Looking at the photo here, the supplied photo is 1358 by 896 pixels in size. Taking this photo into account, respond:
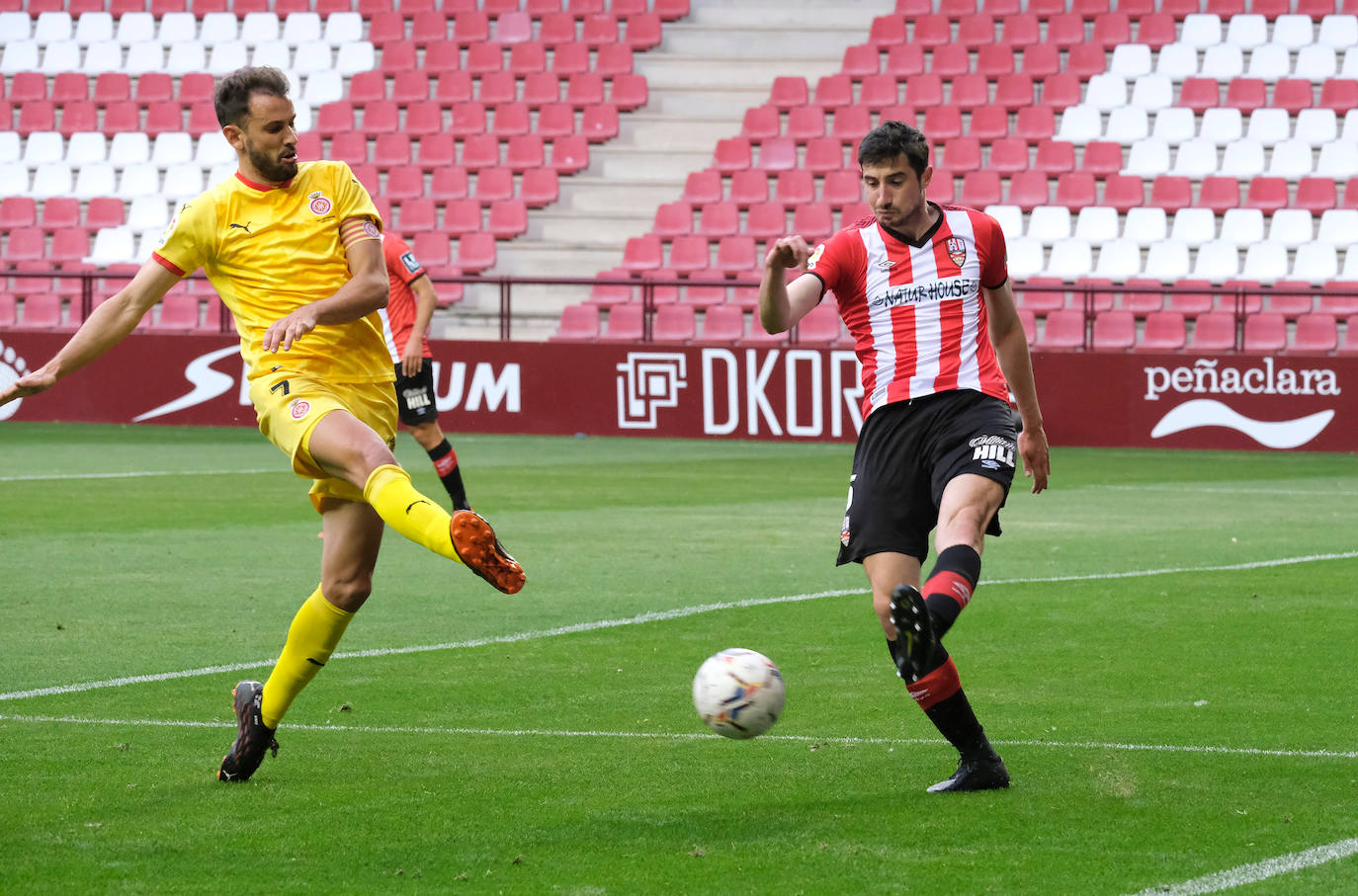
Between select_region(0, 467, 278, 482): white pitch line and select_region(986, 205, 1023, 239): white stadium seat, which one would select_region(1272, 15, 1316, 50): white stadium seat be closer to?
select_region(986, 205, 1023, 239): white stadium seat

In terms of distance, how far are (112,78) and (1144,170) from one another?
1501 centimetres

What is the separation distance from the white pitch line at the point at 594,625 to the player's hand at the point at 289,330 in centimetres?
219

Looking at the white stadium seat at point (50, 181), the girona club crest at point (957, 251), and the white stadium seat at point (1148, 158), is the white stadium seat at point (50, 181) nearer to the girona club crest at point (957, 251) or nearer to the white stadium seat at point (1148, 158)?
the white stadium seat at point (1148, 158)

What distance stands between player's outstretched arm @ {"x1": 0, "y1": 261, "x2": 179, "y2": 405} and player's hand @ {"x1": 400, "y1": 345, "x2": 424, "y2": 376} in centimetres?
698

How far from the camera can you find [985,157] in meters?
23.6

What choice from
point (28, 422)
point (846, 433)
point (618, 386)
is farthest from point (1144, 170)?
point (28, 422)

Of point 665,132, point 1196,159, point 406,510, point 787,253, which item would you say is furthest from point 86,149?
point 787,253

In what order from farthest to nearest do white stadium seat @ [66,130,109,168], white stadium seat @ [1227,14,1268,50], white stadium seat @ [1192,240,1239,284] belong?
white stadium seat @ [66,130,109,168], white stadium seat @ [1227,14,1268,50], white stadium seat @ [1192,240,1239,284]

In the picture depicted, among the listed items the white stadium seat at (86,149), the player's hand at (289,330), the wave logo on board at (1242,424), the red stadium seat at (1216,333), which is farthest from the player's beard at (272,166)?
the white stadium seat at (86,149)

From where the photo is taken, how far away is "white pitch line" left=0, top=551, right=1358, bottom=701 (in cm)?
674

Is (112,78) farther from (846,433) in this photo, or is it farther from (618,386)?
(846,433)

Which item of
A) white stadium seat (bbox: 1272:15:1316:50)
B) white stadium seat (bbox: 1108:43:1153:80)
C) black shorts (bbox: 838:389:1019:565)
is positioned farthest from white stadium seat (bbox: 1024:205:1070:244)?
black shorts (bbox: 838:389:1019:565)

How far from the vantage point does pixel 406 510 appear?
191 inches

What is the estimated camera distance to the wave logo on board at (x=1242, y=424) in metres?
19.6
